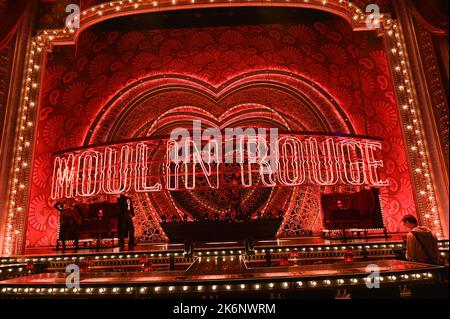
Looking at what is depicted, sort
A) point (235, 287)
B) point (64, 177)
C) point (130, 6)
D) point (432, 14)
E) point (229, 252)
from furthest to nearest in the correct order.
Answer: point (130, 6)
point (64, 177)
point (229, 252)
point (432, 14)
point (235, 287)

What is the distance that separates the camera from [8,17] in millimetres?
5645

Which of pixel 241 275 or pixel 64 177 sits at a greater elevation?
pixel 64 177

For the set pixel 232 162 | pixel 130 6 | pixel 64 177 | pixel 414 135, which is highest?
pixel 130 6

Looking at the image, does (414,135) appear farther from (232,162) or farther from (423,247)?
(232,162)

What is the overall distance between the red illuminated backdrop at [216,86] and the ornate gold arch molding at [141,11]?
1.14 m

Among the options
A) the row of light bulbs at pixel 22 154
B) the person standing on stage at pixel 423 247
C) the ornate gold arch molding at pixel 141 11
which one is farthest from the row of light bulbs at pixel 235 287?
the row of light bulbs at pixel 22 154

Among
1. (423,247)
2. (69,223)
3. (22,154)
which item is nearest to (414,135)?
(423,247)

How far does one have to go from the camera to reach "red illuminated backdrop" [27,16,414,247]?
803 cm

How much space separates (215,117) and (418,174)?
16.9 ft

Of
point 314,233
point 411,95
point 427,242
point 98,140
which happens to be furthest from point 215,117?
point 427,242

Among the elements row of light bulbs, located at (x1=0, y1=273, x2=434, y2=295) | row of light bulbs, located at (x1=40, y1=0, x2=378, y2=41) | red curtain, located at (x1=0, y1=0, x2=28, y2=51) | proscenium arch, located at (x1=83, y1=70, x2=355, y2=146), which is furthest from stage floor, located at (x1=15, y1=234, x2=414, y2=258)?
row of light bulbs, located at (x1=40, y1=0, x2=378, y2=41)

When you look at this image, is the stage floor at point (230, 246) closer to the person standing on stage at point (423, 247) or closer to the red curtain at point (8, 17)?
the person standing on stage at point (423, 247)

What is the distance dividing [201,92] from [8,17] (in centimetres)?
460

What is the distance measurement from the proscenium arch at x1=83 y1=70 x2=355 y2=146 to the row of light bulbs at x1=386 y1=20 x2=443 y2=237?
5.77ft
